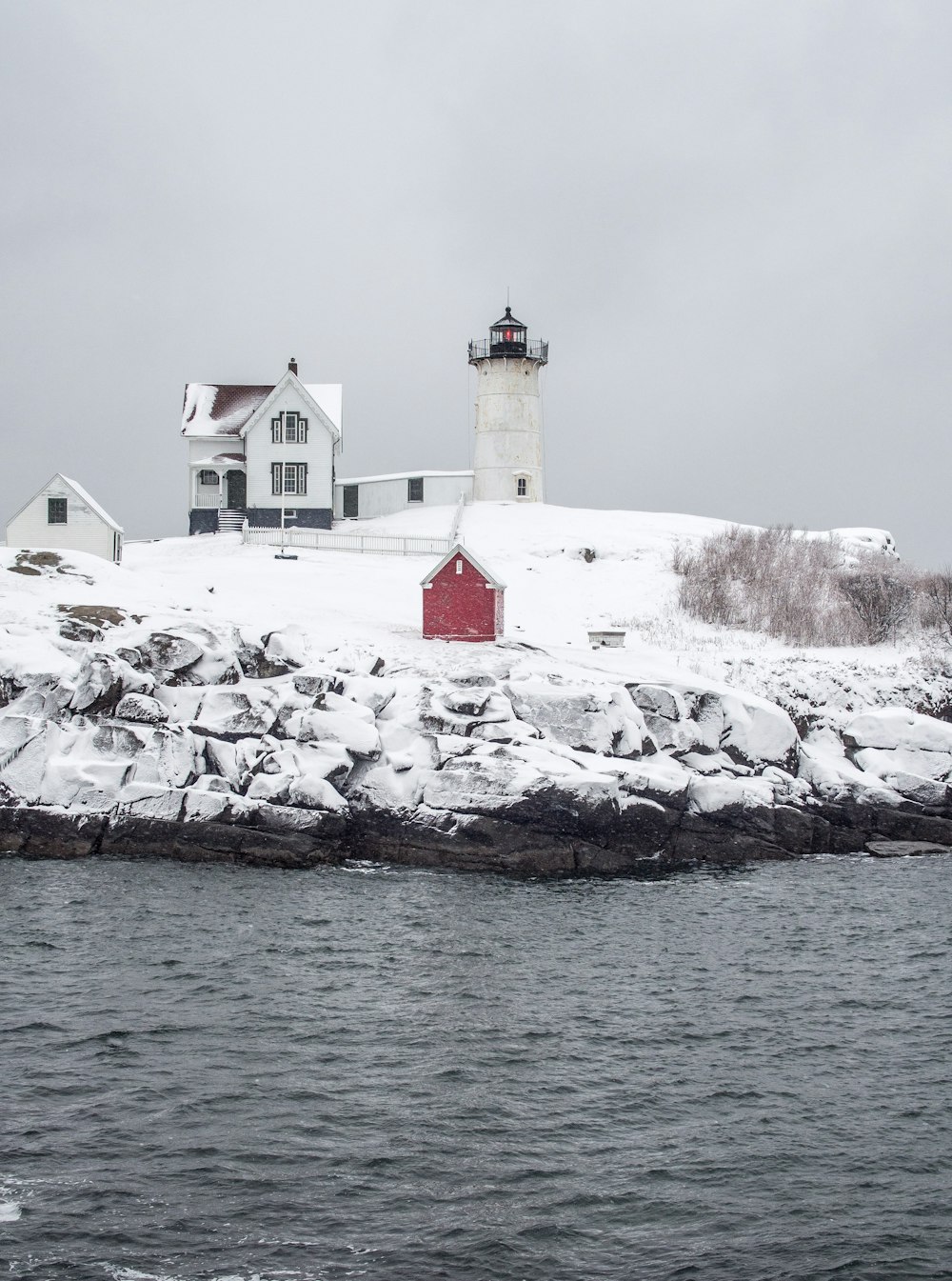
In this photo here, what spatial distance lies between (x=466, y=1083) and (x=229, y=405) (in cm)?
5088

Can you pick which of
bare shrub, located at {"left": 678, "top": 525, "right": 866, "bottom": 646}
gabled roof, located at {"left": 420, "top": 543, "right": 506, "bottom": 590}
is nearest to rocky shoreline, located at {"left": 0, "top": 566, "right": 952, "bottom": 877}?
gabled roof, located at {"left": 420, "top": 543, "right": 506, "bottom": 590}

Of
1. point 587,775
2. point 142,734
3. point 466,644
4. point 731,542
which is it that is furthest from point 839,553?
point 142,734

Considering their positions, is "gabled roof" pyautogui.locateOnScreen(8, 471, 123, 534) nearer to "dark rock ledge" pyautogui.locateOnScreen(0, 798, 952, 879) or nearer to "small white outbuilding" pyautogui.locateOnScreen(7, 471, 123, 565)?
"small white outbuilding" pyautogui.locateOnScreen(7, 471, 123, 565)

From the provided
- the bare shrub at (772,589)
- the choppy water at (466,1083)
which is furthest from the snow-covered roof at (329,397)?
the choppy water at (466,1083)

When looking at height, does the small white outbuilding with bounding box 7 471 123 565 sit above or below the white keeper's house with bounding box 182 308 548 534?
below

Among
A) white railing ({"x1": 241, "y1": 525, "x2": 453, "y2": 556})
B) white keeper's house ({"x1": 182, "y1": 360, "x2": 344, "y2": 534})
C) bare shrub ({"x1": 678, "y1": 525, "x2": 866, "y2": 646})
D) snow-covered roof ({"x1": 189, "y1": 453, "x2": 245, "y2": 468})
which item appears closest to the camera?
bare shrub ({"x1": 678, "y1": 525, "x2": 866, "y2": 646})

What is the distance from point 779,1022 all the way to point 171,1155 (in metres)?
8.90

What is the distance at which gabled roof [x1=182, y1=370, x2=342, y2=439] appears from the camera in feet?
196

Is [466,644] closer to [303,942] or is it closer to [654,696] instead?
[654,696]

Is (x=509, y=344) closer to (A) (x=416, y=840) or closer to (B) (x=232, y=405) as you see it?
(B) (x=232, y=405)

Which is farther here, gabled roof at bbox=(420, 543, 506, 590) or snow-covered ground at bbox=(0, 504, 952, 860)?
gabled roof at bbox=(420, 543, 506, 590)

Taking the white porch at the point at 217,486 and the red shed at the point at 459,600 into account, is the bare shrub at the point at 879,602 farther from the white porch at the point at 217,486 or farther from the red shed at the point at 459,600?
the white porch at the point at 217,486

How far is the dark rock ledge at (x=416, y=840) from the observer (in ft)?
88.7

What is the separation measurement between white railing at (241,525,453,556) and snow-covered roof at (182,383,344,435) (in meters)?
6.37
